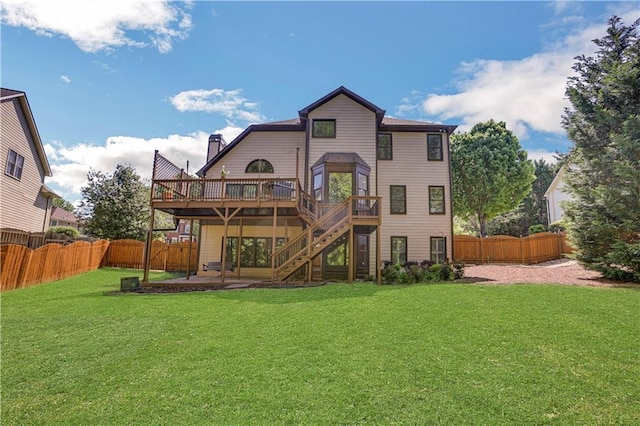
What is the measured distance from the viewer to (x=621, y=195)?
10.1 metres

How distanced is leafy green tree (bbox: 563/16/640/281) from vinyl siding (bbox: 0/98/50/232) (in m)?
25.4

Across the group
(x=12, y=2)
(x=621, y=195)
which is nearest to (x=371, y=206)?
(x=621, y=195)

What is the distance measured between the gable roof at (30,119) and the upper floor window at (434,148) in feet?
70.1

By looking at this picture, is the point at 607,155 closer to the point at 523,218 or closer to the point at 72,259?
the point at 72,259

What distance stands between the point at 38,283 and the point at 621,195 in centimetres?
2074

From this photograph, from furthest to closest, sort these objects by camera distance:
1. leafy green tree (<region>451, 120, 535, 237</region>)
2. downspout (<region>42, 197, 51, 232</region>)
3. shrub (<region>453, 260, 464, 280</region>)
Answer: leafy green tree (<region>451, 120, 535, 237</region>) < downspout (<region>42, 197, 51, 232</region>) < shrub (<region>453, 260, 464, 280</region>)

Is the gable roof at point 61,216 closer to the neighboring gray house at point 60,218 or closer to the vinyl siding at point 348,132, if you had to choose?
the neighboring gray house at point 60,218

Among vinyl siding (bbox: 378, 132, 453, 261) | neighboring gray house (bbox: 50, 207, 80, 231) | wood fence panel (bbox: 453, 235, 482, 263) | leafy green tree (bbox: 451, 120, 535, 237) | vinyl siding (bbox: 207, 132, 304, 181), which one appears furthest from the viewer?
neighboring gray house (bbox: 50, 207, 80, 231)

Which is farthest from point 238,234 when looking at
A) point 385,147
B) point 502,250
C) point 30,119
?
point 502,250

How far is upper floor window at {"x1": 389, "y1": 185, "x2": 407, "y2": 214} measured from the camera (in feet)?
53.5

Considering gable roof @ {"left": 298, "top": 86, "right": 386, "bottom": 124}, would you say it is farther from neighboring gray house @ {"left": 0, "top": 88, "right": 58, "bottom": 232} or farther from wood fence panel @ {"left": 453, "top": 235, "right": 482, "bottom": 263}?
neighboring gray house @ {"left": 0, "top": 88, "right": 58, "bottom": 232}

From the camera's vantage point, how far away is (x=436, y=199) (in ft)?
54.1

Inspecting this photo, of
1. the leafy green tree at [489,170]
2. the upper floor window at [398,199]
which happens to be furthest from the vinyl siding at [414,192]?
the leafy green tree at [489,170]

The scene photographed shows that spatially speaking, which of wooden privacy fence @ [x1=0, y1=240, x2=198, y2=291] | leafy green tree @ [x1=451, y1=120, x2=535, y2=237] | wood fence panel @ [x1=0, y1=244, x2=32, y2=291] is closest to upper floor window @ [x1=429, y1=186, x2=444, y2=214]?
leafy green tree @ [x1=451, y1=120, x2=535, y2=237]
